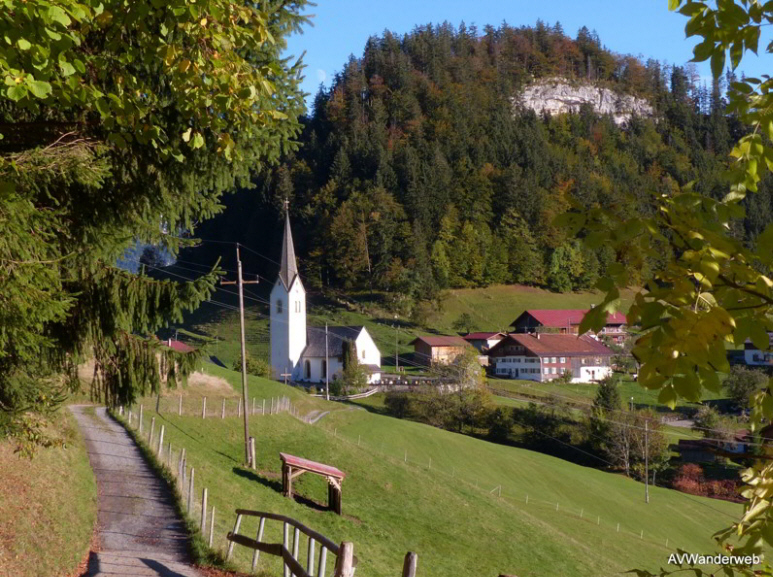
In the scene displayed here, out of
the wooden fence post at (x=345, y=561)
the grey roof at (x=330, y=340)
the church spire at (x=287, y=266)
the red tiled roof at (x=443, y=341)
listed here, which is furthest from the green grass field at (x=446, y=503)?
the red tiled roof at (x=443, y=341)

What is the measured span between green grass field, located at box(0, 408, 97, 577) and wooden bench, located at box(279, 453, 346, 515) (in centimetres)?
611

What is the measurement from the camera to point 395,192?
152 metres

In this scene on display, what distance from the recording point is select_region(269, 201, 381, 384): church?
289ft

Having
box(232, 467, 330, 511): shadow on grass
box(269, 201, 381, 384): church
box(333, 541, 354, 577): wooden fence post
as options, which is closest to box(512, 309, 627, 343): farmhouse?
box(269, 201, 381, 384): church

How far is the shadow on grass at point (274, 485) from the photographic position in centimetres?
2262

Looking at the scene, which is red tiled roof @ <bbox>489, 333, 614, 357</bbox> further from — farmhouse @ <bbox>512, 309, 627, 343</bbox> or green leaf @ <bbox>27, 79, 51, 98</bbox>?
green leaf @ <bbox>27, 79, 51, 98</bbox>

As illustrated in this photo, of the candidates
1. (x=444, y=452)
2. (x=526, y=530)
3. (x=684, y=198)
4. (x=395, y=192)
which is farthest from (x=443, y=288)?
(x=684, y=198)

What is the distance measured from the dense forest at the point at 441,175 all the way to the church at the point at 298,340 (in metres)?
29.2

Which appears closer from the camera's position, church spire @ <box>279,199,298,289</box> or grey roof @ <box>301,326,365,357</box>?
church spire @ <box>279,199,298,289</box>

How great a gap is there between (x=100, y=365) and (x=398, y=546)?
13745 mm

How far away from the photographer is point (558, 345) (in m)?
91.9

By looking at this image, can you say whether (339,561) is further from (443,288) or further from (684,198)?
(443,288)

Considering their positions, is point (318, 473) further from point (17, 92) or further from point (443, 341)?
point (443, 341)

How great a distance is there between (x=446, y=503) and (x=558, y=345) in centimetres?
6708
